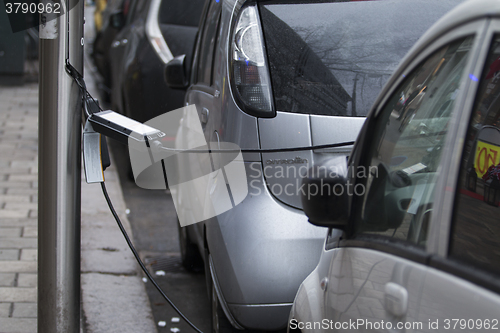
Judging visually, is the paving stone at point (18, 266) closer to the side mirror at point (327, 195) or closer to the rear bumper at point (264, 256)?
the rear bumper at point (264, 256)

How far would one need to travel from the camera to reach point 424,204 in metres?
1.59

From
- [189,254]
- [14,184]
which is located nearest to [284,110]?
[189,254]

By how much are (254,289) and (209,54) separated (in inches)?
57.2

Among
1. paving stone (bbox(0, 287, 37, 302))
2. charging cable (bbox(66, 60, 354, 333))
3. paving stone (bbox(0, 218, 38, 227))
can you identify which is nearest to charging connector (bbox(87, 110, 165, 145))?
charging cable (bbox(66, 60, 354, 333))

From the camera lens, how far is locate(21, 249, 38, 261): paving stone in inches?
166

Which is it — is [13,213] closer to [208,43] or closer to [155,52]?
[155,52]

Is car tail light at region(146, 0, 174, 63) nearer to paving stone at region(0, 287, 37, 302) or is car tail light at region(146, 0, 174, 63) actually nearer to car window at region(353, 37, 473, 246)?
paving stone at region(0, 287, 37, 302)

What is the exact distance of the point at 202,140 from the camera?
3.14 metres

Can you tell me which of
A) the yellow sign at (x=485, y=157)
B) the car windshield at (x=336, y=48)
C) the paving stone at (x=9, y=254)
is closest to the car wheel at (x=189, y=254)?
the paving stone at (x=9, y=254)

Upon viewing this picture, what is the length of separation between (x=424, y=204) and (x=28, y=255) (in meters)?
3.49

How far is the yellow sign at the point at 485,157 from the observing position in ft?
5.39

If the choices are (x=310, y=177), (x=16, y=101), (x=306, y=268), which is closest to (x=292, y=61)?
(x=306, y=268)

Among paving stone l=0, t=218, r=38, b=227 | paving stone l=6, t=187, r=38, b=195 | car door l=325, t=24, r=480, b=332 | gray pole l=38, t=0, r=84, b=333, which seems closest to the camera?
car door l=325, t=24, r=480, b=332

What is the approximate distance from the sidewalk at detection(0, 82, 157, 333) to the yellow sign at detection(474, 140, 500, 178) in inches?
92.8
